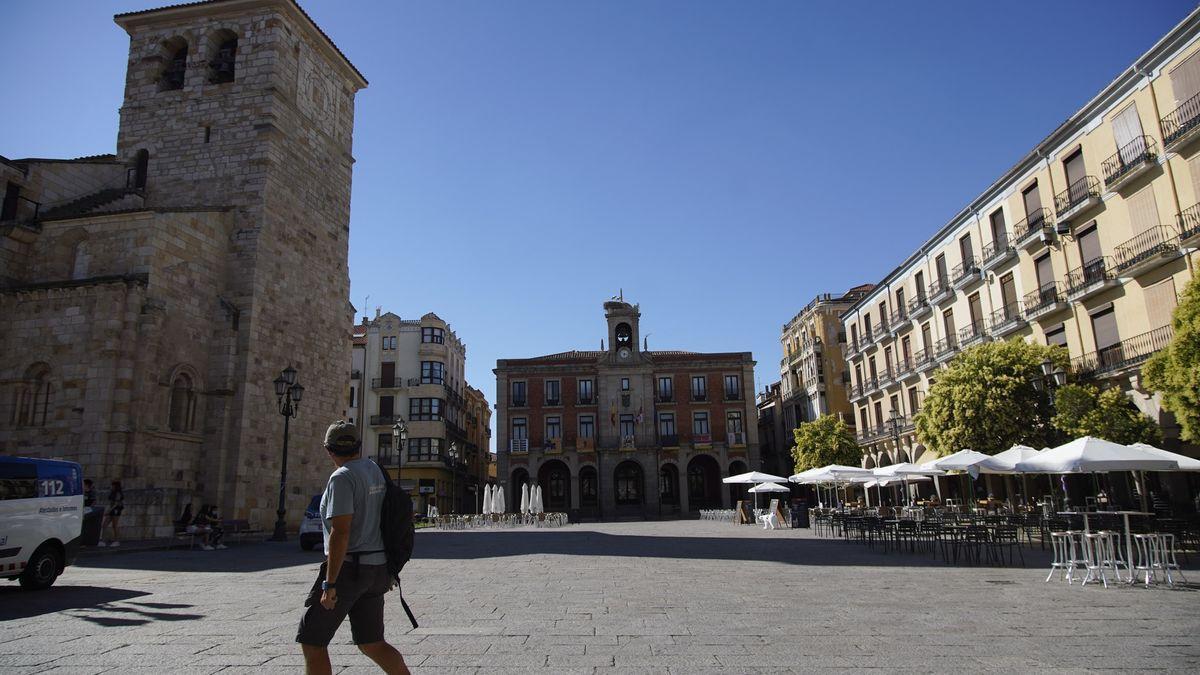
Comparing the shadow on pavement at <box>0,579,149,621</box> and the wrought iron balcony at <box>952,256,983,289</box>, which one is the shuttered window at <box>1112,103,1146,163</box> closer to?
the wrought iron balcony at <box>952,256,983,289</box>

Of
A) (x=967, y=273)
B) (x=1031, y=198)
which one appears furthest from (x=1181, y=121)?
(x=967, y=273)

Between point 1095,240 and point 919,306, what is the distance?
11558 millimetres

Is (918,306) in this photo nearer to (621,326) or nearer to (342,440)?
(621,326)

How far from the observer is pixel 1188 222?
19.0 meters

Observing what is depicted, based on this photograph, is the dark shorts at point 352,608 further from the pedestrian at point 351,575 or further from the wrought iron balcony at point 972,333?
the wrought iron balcony at point 972,333

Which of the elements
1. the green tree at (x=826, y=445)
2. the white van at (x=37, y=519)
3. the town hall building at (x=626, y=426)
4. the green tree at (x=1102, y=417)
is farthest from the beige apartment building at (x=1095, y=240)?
the white van at (x=37, y=519)

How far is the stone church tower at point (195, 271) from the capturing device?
64.5ft

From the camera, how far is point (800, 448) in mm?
42656

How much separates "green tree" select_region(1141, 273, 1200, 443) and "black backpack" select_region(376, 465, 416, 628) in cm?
1711

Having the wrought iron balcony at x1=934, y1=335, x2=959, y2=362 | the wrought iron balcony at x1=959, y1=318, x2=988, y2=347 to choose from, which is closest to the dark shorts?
the wrought iron balcony at x1=959, y1=318, x2=988, y2=347

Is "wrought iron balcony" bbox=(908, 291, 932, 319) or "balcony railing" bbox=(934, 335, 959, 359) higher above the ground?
"wrought iron balcony" bbox=(908, 291, 932, 319)

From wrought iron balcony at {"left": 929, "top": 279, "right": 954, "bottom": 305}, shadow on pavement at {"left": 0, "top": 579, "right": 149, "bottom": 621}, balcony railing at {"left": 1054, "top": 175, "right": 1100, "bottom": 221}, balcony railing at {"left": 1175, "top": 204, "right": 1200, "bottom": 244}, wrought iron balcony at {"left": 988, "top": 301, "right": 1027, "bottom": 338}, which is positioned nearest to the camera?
shadow on pavement at {"left": 0, "top": 579, "right": 149, "bottom": 621}

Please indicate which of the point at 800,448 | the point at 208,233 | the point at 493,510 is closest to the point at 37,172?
the point at 208,233

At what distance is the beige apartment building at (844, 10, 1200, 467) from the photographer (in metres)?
19.4
